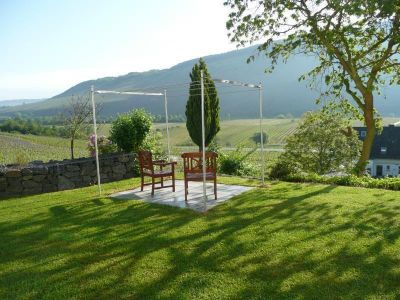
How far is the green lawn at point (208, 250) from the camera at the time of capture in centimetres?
339

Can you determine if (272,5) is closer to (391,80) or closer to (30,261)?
(391,80)

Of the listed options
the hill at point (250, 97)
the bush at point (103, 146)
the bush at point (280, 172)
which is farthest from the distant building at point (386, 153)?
the bush at point (103, 146)

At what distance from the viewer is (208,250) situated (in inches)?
168

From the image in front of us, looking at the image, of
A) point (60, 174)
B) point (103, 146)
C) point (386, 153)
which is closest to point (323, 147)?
point (103, 146)

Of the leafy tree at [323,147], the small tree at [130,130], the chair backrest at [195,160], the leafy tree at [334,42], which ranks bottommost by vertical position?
the leafy tree at [323,147]

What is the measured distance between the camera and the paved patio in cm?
637

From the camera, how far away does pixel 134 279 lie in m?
3.61

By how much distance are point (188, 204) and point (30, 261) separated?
110 inches

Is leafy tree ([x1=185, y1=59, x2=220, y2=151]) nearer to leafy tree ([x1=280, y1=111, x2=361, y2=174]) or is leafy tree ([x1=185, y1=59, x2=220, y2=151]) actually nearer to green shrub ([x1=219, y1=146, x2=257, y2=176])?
green shrub ([x1=219, y1=146, x2=257, y2=176])

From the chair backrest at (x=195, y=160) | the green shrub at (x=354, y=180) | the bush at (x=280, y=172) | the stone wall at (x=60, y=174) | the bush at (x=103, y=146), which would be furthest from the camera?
the bush at (x=103, y=146)

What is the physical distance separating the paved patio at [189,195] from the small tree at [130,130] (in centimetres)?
221

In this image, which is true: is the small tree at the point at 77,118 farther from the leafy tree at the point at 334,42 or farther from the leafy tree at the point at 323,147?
the leafy tree at the point at 323,147

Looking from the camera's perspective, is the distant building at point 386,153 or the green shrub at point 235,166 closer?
the green shrub at point 235,166

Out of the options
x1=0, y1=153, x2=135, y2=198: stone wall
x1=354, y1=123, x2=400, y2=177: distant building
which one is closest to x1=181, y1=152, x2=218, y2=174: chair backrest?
x1=0, y1=153, x2=135, y2=198: stone wall
